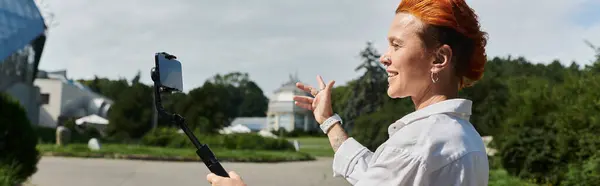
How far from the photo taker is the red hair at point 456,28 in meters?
1.47

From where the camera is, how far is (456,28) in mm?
1483

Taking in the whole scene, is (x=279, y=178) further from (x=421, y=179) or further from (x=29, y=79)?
(x=29, y=79)

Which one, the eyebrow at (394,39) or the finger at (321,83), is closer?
the eyebrow at (394,39)

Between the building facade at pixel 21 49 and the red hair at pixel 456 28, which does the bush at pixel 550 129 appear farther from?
the building facade at pixel 21 49

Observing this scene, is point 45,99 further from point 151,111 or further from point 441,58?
point 441,58

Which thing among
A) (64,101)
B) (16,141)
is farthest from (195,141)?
(64,101)

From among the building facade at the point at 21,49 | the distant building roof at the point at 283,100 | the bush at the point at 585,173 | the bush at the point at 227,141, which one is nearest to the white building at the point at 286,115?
the distant building roof at the point at 283,100

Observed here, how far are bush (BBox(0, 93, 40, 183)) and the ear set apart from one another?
9.31m

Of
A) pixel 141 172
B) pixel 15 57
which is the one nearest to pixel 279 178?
pixel 141 172

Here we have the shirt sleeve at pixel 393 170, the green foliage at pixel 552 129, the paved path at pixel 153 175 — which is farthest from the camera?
the paved path at pixel 153 175

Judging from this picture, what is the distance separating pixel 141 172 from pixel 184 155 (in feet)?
19.8

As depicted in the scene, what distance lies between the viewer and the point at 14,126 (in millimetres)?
10383

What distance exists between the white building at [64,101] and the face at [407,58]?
70995mm

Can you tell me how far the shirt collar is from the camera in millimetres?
1447
